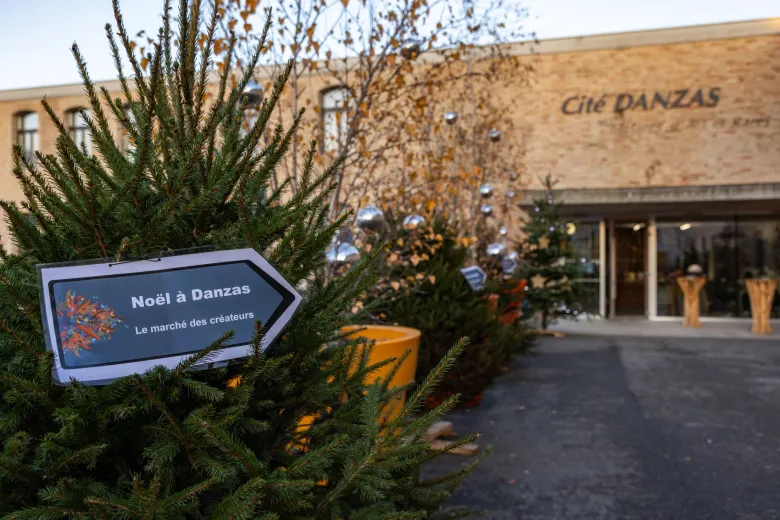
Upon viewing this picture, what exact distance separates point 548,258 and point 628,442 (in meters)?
8.08

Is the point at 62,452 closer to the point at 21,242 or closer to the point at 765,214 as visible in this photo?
the point at 21,242

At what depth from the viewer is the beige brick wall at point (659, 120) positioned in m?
14.8

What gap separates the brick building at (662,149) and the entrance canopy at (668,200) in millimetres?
30

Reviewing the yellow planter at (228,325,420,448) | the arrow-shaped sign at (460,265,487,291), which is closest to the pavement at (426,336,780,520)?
the yellow planter at (228,325,420,448)

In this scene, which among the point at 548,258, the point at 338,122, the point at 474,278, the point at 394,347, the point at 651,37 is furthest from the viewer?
the point at 651,37

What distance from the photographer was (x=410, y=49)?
199 inches

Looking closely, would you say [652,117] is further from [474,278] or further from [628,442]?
[628,442]

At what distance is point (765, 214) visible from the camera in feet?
54.1

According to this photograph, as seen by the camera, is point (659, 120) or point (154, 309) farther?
point (659, 120)

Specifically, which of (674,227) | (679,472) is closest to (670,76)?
(674,227)

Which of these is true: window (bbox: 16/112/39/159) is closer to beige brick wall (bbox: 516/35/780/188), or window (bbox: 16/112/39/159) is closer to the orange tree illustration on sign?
beige brick wall (bbox: 516/35/780/188)

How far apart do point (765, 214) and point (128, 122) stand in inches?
712

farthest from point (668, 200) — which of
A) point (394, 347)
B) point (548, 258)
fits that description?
point (394, 347)

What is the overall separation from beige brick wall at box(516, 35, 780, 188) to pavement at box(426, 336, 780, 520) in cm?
672
